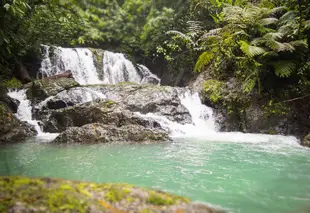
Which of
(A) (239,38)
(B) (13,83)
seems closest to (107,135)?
(A) (239,38)

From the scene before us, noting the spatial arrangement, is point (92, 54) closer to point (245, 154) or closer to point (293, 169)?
point (245, 154)

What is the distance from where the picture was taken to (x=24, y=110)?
8305 mm

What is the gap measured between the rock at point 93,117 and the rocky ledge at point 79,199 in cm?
493

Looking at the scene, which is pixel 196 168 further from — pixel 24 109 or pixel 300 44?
pixel 24 109

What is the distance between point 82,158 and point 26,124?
4145 millimetres

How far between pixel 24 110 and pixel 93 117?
326 centimetres

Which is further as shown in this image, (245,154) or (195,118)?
(195,118)

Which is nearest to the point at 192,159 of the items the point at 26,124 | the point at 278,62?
the point at 278,62

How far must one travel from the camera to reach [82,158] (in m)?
4.18

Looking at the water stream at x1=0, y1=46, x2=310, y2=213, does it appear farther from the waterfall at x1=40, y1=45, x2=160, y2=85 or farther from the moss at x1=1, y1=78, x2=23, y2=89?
the waterfall at x1=40, y1=45, x2=160, y2=85

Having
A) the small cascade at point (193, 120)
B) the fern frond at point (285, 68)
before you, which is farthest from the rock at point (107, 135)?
the fern frond at point (285, 68)

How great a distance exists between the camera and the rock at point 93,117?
6730mm

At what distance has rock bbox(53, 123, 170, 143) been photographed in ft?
18.6

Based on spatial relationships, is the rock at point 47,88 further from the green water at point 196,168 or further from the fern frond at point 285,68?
the fern frond at point 285,68
